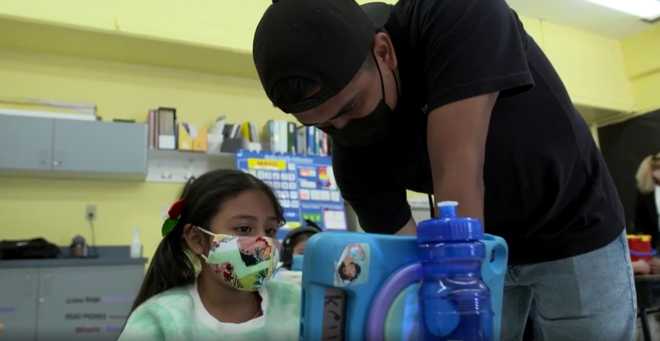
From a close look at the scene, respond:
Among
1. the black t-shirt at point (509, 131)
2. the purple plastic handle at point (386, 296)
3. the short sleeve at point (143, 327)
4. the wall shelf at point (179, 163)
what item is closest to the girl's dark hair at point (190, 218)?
the short sleeve at point (143, 327)

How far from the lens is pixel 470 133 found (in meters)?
0.81

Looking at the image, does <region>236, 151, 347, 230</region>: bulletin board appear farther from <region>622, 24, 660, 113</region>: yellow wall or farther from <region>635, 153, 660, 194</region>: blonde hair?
<region>622, 24, 660, 113</region>: yellow wall

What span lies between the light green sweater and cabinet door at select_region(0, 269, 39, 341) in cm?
206

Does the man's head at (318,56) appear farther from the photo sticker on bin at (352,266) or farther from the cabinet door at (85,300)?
the cabinet door at (85,300)

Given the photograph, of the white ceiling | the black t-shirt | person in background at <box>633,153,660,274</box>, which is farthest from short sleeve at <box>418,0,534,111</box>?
the white ceiling

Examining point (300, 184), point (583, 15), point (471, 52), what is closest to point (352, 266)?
Answer: point (471, 52)

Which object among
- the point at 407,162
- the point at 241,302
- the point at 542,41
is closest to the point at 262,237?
the point at 241,302

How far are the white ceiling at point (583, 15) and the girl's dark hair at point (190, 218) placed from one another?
3.80 metres

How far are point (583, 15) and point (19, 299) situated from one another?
4.91 meters

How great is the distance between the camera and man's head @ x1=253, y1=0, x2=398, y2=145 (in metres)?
0.82

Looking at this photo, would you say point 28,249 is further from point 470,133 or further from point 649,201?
point 649,201

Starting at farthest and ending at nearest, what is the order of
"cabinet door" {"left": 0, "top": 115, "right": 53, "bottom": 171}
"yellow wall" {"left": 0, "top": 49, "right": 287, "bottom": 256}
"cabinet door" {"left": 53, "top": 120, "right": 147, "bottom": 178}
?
"yellow wall" {"left": 0, "top": 49, "right": 287, "bottom": 256}, "cabinet door" {"left": 53, "top": 120, "right": 147, "bottom": 178}, "cabinet door" {"left": 0, "top": 115, "right": 53, "bottom": 171}

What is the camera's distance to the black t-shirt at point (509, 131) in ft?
2.82

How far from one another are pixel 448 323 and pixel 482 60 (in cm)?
42
